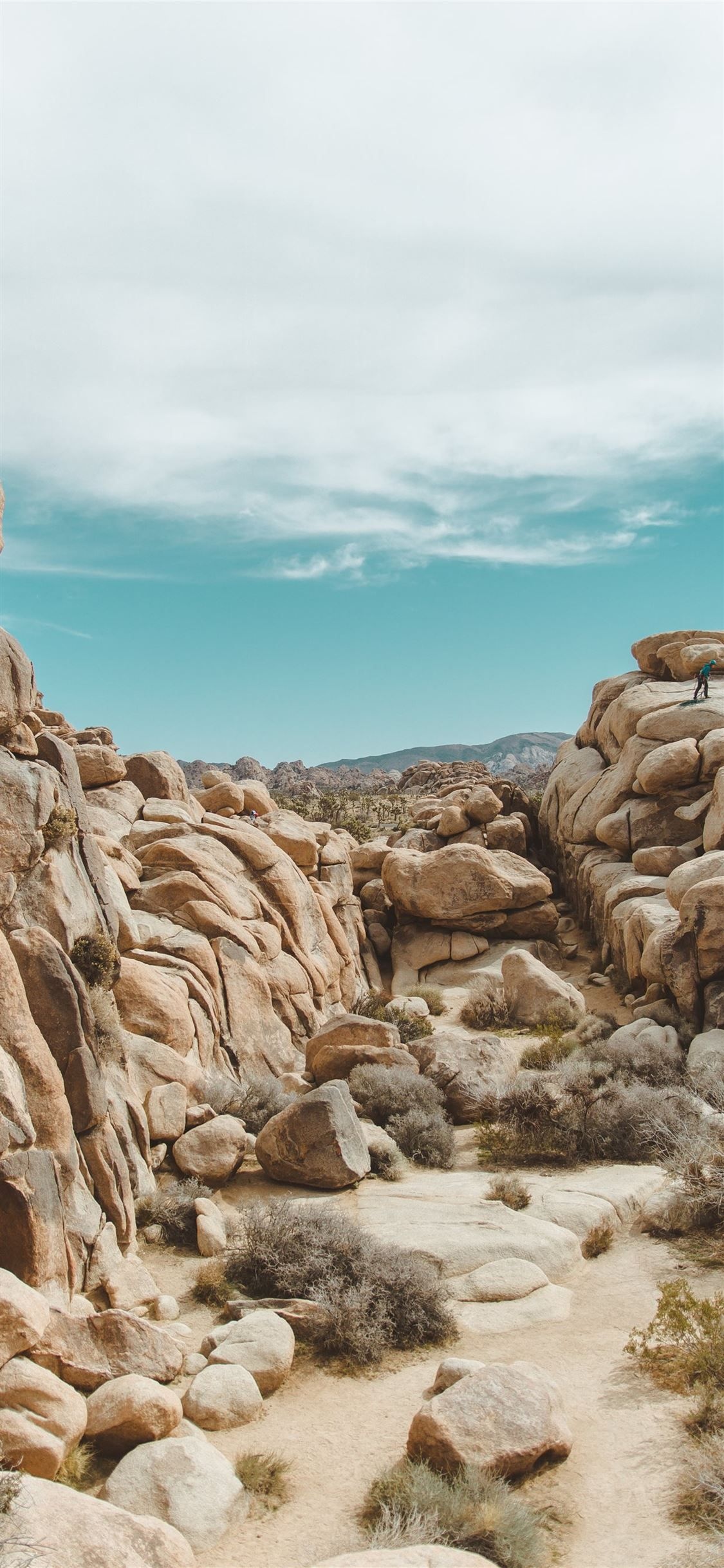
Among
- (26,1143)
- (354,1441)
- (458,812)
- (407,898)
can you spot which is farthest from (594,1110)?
(458,812)

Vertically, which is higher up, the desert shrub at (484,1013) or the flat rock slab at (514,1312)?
the flat rock slab at (514,1312)

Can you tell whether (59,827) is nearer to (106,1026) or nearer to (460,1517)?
(106,1026)

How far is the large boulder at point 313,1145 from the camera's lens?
46.0ft

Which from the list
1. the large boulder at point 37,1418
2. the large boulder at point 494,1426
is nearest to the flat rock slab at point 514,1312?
the large boulder at point 494,1426

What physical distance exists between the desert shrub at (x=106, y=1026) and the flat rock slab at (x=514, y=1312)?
16.3ft

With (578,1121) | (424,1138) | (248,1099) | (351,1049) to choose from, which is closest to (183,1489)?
(248,1099)

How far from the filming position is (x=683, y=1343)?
9.68 metres

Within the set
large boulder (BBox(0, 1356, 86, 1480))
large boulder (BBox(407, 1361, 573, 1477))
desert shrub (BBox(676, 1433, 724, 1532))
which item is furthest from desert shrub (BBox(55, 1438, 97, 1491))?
desert shrub (BBox(676, 1433, 724, 1532))

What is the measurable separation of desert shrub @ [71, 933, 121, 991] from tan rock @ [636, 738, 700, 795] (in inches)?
888

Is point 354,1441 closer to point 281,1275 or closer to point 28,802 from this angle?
point 281,1275

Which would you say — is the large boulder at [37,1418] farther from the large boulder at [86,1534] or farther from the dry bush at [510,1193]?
the dry bush at [510,1193]

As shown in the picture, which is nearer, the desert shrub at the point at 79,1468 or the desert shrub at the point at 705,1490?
the desert shrub at the point at 705,1490

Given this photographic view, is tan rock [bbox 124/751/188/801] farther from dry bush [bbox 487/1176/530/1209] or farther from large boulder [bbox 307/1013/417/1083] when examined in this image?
dry bush [bbox 487/1176/530/1209]

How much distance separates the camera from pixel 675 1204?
13.2m
